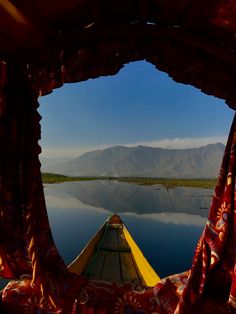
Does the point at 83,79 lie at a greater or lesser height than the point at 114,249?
greater

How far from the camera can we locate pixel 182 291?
2145 mm

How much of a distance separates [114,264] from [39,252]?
6.65 ft

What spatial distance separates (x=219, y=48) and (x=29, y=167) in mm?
1781

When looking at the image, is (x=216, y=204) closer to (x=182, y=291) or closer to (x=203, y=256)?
(x=203, y=256)

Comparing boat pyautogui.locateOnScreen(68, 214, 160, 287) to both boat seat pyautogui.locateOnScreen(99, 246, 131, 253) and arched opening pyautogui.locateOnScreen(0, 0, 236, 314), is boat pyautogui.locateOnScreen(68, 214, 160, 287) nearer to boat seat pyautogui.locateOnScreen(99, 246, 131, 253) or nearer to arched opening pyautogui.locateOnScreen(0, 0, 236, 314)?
boat seat pyautogui.locateOnScreen(99, 246, 131, 253)

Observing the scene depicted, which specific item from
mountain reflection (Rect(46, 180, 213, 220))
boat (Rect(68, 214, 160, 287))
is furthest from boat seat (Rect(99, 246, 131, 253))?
mountain reflection (Rect(46, 180, 213, 220))

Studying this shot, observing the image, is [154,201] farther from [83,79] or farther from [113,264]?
[83,79]

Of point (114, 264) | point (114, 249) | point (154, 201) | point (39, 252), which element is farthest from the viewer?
point (154, 201)

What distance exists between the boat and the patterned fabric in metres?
0.90

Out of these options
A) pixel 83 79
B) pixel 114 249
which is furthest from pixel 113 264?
pixel 83 79

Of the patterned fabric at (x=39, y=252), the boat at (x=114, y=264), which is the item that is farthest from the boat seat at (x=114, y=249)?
the patterned fabric at (x=39, y=252)

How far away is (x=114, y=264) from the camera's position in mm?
4027

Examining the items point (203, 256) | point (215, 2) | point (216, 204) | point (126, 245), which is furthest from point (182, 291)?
point (126, 245)

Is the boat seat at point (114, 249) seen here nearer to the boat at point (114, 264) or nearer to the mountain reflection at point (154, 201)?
the boat at point (114, 264)
